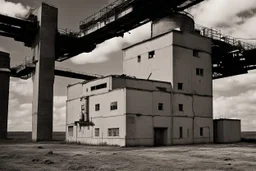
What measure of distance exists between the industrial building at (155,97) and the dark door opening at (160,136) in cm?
11

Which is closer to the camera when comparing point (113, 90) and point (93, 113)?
point (113, 90)

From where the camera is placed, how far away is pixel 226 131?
144 feet

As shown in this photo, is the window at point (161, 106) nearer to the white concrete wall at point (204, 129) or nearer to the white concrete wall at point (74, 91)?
the white concrete wall at point (204, 129)

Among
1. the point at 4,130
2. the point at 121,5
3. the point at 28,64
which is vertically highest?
the point at 121,5

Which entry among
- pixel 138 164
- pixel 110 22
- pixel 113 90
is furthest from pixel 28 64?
pixel 138 164

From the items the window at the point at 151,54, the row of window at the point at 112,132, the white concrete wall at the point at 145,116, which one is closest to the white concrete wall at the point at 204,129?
the row of window at the point at 112,132

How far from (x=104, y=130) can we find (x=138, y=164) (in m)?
18.0

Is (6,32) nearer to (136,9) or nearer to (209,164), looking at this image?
(136,9)

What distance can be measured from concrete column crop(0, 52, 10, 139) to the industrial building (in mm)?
16710

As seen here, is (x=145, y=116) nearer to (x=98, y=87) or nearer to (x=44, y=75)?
(x=98, y=87)

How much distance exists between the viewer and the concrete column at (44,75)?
4491 cm

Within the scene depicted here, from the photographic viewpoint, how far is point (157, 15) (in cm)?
4238

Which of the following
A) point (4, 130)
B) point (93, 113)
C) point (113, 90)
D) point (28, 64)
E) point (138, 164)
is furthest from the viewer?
point (4, 130)

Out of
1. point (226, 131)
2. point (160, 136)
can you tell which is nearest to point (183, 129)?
point (160, 136)
